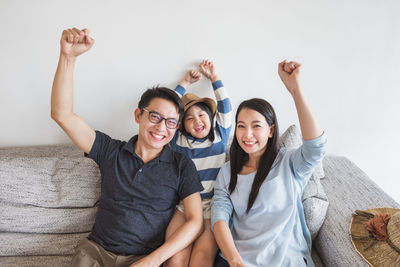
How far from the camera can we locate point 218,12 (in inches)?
60.3

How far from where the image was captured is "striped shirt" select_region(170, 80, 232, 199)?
151cm

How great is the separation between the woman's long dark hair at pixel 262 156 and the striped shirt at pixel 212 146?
0.55 feet

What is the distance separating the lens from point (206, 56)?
1617 millimetres

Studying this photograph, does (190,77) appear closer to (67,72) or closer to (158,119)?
(158,119)

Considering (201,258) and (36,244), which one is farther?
(36,244)

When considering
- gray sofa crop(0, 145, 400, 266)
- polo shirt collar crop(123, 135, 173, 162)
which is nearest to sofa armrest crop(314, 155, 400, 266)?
gray sofa crop(0, 145, 400, 266)

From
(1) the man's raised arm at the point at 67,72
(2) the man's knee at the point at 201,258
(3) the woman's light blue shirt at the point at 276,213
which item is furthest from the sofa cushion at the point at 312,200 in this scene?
(1) the man's raised arm at the point at 67,72

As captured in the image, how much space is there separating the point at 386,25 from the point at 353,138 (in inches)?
29.9

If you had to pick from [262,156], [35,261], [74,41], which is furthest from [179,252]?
[74,41]

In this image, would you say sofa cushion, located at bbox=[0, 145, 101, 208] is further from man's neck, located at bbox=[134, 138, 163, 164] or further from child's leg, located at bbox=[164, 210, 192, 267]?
child's leg, located at bbox=[164, 210, 192, 267]

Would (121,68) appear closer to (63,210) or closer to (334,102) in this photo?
(63,210)

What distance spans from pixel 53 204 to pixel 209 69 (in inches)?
49.1

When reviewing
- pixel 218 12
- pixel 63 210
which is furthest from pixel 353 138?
pixel 63 210

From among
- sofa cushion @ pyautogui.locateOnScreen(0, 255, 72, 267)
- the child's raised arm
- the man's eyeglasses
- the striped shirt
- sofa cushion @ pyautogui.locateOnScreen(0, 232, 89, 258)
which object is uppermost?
the child's raised arm
